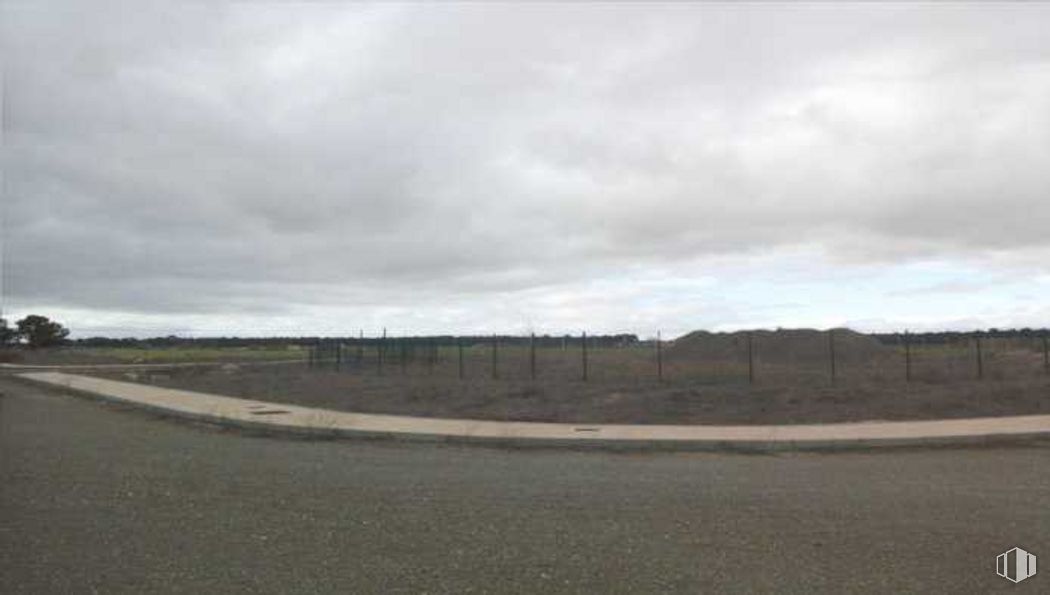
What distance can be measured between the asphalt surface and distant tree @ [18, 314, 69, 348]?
130 m

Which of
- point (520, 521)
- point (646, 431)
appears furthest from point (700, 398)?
point (520, 521)

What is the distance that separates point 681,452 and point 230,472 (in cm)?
663

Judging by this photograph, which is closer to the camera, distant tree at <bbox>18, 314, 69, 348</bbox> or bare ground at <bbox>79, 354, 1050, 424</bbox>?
bare ground at <bbox>79, 354, 1050, 424</bbox>

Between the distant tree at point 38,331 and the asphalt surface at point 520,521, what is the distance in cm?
12971

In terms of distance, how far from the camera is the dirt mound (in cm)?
5484

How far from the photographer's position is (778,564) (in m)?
6.70

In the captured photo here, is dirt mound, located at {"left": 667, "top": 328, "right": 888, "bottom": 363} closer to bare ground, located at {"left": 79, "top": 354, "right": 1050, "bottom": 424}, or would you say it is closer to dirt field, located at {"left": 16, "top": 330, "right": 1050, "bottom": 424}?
dirt field, located at {"left": 16, "top": 330, "right": 1050, "bottom": 424}

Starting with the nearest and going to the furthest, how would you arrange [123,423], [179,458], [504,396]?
[179,458], [123,423], [504,396]

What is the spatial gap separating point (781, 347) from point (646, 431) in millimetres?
44191

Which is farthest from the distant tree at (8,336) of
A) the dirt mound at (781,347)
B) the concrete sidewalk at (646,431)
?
the concrete sidewalk at (646,431)

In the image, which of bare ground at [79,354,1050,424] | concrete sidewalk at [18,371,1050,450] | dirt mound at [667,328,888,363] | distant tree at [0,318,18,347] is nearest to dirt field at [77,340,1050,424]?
bare ground at [79,354,1050,424]

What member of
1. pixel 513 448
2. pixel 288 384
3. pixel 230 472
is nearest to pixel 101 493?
pixel 230 472

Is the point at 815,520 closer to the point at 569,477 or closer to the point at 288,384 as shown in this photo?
the point at 569,477

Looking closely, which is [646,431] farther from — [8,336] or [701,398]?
[8,336]
